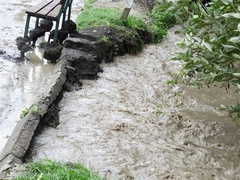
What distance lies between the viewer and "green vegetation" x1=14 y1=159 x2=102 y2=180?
114 inches

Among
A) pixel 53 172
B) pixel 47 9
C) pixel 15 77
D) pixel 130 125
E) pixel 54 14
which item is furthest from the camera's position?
pixel 47 9

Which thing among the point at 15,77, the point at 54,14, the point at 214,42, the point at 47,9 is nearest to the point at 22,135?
the point at 214,42

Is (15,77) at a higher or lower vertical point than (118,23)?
lower

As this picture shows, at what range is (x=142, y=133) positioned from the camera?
4750mm

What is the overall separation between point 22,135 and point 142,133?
1.66 meters

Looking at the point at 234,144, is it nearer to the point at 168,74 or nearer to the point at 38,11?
the point at 168,74

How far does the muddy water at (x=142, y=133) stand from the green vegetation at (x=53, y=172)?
592 millimetres

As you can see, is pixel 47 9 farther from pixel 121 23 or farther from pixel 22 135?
pixel 22 135

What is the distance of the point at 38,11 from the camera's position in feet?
23.8

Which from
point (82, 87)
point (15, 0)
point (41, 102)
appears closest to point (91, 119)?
point (41, 102)

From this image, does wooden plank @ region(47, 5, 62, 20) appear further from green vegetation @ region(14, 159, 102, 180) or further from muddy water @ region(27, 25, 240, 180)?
green vegetation @ region(14, 159, 102, 180)

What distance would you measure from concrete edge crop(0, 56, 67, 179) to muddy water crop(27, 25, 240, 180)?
202 millimetres

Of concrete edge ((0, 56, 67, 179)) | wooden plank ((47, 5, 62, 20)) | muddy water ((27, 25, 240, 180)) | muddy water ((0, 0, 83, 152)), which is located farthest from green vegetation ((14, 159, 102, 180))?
wooden plank ((47, 5, 62, 20))

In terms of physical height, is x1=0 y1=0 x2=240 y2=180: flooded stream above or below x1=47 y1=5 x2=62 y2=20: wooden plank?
below
